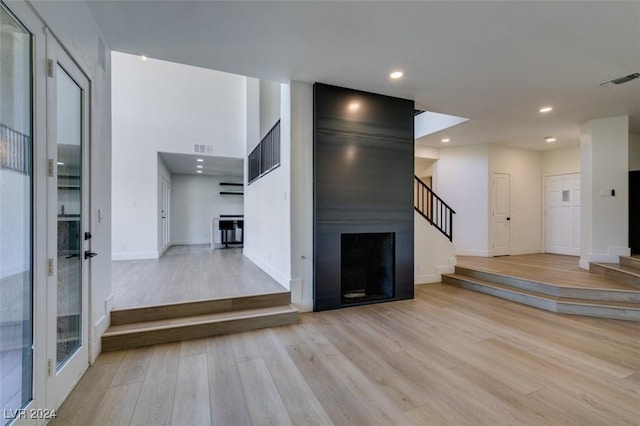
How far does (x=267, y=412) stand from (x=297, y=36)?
3081 mm

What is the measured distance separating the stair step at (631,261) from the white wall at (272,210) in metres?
5.47

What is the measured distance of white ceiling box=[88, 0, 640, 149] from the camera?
7.21 feet

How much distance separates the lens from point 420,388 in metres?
2.00

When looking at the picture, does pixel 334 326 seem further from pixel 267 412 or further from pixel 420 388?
pixel 267 412

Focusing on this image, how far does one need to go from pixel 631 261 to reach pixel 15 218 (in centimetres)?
741

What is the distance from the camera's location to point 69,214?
6.79ft

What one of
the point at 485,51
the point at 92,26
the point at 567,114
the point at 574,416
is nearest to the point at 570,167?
the point at 567,114

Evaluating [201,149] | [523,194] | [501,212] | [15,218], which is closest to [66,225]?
[15,218]

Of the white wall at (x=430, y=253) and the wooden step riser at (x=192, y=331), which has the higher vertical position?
the white wall at (x=430, y=253)

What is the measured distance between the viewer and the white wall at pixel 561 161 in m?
6.49

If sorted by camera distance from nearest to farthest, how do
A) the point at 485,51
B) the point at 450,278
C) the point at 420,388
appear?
the point at 420,388
the point at 485,51
the point at 450,278

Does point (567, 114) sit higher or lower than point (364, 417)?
higher

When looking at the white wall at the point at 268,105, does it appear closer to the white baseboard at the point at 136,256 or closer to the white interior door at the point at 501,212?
the white baseboard at the point at 136,256

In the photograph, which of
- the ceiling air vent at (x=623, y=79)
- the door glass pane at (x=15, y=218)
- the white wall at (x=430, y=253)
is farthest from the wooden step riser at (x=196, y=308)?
the ceiling air vent at (x=623, y=79)
